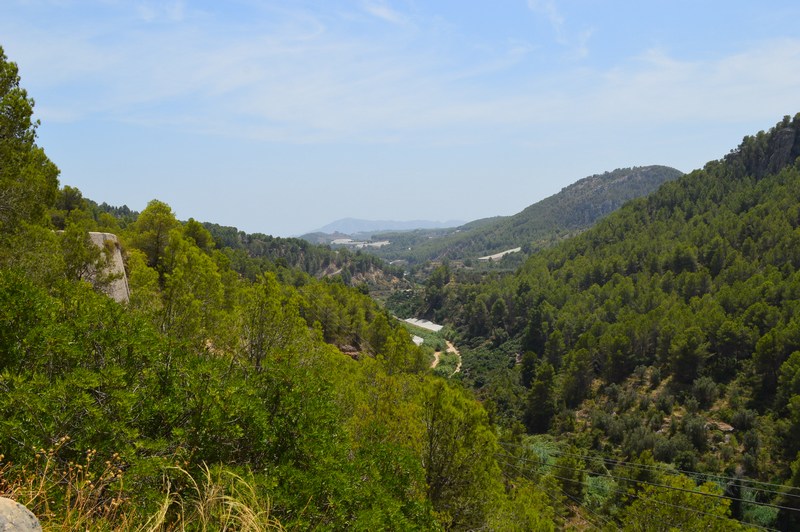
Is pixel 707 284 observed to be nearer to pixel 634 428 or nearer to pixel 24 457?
pixel 634 428

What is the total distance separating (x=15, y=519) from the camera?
4.00m

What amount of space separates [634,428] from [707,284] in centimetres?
4011

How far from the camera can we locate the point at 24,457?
6.00m

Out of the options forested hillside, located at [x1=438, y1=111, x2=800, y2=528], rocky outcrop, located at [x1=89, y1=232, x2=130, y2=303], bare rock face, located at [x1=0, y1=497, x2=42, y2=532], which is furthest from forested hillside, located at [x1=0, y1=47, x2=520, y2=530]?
forested hillside, located at [x1=438, y1=111, x2=800, y2=528]

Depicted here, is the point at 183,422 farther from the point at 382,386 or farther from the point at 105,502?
the point at 382,386

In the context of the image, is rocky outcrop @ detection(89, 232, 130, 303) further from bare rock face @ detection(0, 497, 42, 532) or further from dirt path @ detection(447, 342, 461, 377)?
dirt path @ detection(447, 342, 461, 377)

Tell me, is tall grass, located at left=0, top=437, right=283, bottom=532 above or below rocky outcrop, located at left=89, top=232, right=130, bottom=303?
below

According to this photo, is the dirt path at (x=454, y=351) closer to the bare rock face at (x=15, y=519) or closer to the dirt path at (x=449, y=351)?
the dirt path at (x=449, y=351)

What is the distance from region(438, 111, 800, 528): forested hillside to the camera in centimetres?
4831

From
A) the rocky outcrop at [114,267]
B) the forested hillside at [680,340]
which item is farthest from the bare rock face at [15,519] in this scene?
the forested hillside at [680,340]

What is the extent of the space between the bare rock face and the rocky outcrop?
21.1m

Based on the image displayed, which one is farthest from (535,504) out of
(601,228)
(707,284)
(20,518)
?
(601,228)

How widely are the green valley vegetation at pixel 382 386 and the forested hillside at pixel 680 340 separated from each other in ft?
1.20

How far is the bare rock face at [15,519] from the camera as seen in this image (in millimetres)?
3900
